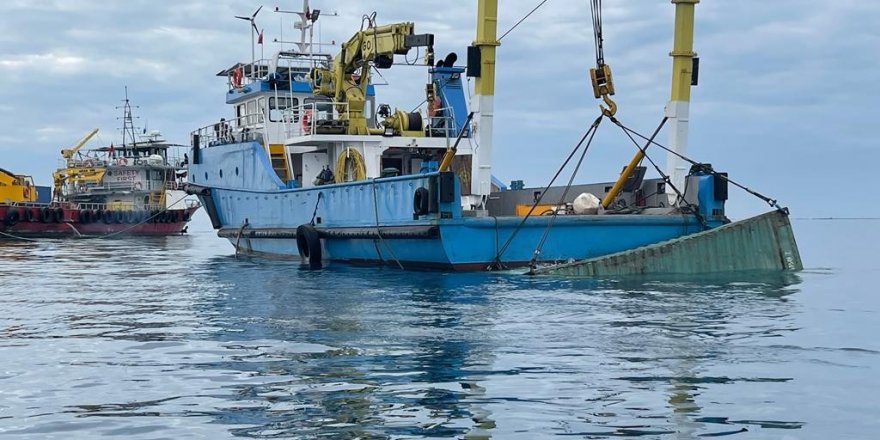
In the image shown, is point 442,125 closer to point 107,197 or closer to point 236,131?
point 236,131

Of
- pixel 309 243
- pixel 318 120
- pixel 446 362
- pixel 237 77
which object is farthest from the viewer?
pixel 237 77

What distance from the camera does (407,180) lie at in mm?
16859

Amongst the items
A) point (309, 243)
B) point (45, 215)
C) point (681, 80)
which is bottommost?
point (309, 243)

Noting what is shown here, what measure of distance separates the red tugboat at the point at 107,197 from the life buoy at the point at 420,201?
3214cm

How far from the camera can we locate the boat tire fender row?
19578mm

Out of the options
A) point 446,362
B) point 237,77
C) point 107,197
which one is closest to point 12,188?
point 107,197

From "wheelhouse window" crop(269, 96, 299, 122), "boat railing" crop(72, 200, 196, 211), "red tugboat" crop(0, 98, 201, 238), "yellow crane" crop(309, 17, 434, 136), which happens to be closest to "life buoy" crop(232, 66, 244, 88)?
"wheelhouse window" crop(269, 96, 299, 122)

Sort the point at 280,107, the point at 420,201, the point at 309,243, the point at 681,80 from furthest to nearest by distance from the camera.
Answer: the point at 280,107 → the point at 309,243 → the point at 681,80 → the point at 420,201

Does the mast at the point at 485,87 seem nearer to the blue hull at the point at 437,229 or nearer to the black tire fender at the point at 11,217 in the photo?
the blue hull at the point at 437,229

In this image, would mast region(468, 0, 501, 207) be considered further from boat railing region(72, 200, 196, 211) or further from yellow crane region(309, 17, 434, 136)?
boat railing region(72, 200, 196, 211)

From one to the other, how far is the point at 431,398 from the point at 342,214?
1247 centimetres

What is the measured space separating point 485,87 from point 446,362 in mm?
10532

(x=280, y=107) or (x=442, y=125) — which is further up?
(x=280, y=107)

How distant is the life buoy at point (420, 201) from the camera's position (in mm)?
16250
